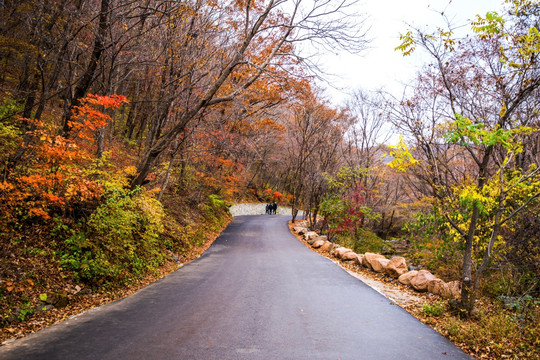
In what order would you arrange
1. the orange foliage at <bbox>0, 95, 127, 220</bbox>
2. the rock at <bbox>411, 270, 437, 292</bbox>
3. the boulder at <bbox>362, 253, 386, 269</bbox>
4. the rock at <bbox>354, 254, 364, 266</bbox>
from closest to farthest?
the orange foliage at <bbox>0, 95, 127, 220</bbox> < the rock at <bbox>411, 270, 437, 292</bbox> < the boulder at <bbox>362, 253, 386, 269</bbox> < the rock at <bbox>354, 254, 364, 266</bbox>

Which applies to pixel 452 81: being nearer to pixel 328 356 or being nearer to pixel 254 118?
pixel 328 356

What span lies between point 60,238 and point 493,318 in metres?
8.95

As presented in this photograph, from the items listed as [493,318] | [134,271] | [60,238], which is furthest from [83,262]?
[493,318]

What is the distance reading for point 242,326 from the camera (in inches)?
196

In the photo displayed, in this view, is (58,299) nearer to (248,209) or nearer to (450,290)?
(450,290)

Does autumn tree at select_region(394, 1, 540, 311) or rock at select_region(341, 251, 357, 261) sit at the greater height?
autumn tree at select_region(394, 1, 540, 311)

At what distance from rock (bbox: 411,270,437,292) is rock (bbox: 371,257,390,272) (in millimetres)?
1414

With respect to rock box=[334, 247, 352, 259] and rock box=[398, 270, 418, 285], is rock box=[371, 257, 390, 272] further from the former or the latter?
rock box=[334, 247, 352, 259]

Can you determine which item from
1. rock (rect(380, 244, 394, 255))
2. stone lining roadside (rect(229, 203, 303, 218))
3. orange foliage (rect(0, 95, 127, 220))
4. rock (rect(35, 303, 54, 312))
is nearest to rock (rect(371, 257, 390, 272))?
rock (rect(380, 244, 394, 255))

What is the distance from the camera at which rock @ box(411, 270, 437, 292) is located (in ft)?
25.3

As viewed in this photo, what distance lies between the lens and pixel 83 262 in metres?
6.23

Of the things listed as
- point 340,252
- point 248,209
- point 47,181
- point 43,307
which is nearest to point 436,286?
point 340,252

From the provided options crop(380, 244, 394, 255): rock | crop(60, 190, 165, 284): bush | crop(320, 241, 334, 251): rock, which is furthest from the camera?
crop(380, 244, 394, 255): rock

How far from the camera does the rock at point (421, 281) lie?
7711 millimetres
